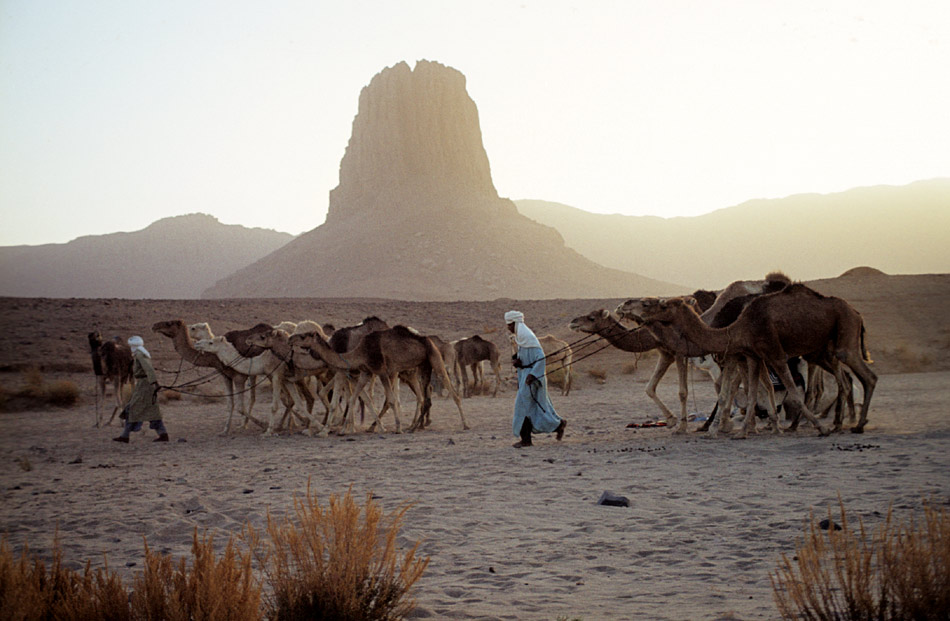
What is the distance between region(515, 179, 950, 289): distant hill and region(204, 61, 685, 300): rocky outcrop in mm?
56127

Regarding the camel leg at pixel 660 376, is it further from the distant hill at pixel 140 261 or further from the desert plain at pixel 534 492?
the distant hill at pixel 140 261

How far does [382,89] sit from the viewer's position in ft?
394

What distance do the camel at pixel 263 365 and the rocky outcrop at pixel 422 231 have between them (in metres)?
67.0

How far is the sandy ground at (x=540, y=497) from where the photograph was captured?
549cm

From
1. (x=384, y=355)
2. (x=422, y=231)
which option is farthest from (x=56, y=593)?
(x=422, y=231)

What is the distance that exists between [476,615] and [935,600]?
2.49 metres

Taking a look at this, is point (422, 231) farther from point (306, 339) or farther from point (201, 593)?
point (201, 593)

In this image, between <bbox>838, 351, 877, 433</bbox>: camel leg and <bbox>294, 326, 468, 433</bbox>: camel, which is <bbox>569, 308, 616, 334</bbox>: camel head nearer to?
<bbox>294, 326, 468, 433</bbox>: camel

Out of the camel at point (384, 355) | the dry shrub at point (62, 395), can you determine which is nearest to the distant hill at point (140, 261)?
the dry shrub at point (62, 395)

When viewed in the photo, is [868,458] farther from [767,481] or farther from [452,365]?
[452,365]

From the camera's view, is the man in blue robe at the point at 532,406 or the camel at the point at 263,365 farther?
the camel at the point at 263,365

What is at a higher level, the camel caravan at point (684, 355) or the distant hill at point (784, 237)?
the distant hill at point (784, 237)

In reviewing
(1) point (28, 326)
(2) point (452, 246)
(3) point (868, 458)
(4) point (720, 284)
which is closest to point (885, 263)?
(4) point (720, 284)

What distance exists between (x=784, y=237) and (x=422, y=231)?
102971 millimetres
